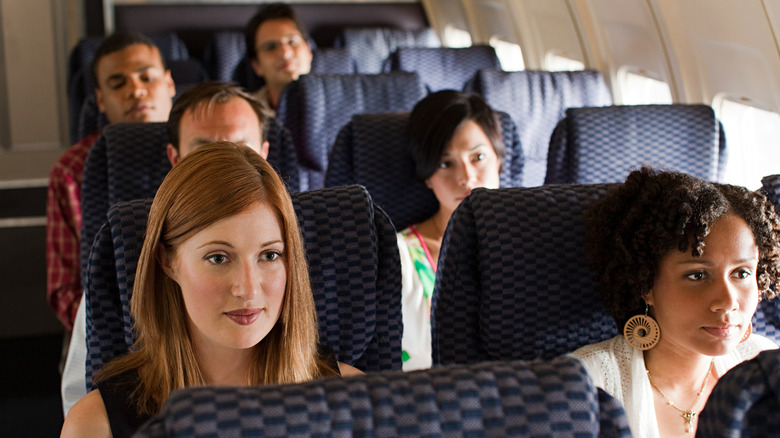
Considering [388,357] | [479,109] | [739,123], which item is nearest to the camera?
[388,357]

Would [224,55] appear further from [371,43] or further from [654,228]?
[654,228]

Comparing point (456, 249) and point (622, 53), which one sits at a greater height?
point (622, 53)

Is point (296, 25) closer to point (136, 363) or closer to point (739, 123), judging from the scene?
point (739, 123)

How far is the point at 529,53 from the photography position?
5.67m

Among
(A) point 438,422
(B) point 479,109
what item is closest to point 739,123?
(B) point 479,109

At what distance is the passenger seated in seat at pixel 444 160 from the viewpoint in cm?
254

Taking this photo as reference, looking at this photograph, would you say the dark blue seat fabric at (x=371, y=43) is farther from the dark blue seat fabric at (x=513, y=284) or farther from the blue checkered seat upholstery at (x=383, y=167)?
the dark blue seat fabric at (x=513, y=284)

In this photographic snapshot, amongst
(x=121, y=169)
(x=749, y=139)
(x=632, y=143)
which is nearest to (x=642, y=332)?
(x=632, y=143)

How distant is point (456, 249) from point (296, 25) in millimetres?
3370

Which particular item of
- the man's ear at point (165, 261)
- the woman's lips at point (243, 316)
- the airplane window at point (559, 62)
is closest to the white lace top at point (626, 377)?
the woman's lips at point (243, 316)

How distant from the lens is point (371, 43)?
6477 mm

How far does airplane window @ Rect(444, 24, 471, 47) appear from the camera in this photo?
Result: 738 centimetres

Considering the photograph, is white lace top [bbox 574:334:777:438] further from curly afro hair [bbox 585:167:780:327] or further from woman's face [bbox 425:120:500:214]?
woman's face [bbox 425:120:500:214]

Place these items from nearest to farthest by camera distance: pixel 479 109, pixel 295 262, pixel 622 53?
pixel 295 262 → pixel 479 109 → pixel 622 53
